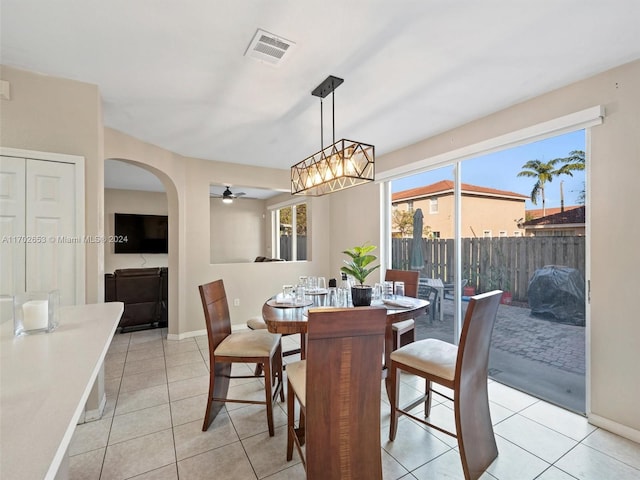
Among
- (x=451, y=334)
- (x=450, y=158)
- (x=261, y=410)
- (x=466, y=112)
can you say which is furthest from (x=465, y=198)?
(x=261, y=410)

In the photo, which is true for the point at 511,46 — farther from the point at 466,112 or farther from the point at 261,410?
the point at 261,410

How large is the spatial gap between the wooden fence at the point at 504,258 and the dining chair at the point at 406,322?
46 centimetres

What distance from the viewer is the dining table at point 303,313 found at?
6.46ft

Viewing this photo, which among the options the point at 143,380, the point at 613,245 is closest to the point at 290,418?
the point at 143,380

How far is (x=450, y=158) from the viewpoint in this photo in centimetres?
Answer: 317

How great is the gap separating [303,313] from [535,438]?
1808 mm

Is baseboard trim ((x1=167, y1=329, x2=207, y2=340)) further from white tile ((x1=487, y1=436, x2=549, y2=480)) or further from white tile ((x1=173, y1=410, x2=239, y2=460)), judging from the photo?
white tile ((x1=487, y1=436, x2=549, y2=480))

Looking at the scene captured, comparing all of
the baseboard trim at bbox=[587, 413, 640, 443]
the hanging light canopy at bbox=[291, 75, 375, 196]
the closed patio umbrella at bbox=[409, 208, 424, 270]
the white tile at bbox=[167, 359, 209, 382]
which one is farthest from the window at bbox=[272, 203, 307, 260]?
the baseboard trim at bbox=[587, 413, 640, 443]

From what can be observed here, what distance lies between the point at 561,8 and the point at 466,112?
1.21 metres

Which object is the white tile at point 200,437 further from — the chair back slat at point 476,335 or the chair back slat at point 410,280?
the chair back slat at point 410,280

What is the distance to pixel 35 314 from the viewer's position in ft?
4.08

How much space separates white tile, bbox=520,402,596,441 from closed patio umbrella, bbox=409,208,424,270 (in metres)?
1.69

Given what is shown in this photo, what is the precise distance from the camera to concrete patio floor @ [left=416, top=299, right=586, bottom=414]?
246 centimetres

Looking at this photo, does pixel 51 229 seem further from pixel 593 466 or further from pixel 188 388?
pixel 593 466
